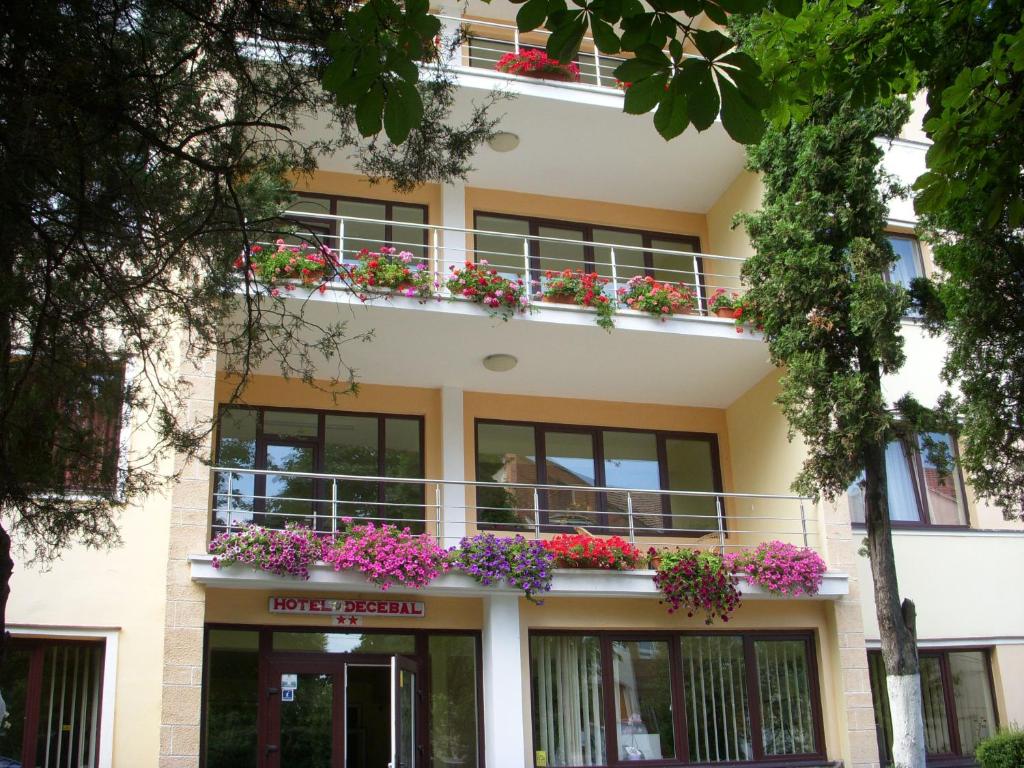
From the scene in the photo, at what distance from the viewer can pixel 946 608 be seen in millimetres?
15422

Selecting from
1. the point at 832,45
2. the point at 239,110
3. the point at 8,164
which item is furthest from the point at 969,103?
the point at 8,164

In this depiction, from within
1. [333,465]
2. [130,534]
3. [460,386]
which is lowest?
[130,534]

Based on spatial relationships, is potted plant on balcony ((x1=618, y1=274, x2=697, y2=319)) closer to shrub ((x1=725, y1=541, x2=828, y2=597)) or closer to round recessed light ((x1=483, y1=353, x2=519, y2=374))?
round recessed light ((x1=483, y1=353, x2=519, y2=374))

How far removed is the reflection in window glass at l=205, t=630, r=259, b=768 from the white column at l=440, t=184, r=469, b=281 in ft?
19.0

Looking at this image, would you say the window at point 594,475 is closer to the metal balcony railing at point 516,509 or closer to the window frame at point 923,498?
the metal balcony railing at point 516,509

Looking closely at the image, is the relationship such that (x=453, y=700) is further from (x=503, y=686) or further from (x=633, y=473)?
(x=633, y=473)

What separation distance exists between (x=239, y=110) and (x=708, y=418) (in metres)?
11.2

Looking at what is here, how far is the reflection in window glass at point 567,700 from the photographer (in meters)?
13.8

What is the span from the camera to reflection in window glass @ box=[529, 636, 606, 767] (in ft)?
45.4

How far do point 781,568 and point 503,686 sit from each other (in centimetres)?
380

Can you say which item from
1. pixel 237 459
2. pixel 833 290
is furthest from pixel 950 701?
pixel 237 459

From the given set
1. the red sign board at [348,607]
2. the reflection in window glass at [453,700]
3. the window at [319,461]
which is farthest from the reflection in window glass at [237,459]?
the reflection in window glass at [453,700]

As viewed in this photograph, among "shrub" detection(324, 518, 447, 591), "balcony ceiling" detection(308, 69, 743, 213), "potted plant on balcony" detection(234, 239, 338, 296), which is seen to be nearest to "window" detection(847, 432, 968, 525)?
"balcony ceiling" detection(308, 69, 743, 213)

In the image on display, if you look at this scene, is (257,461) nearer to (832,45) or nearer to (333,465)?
(333,465)
